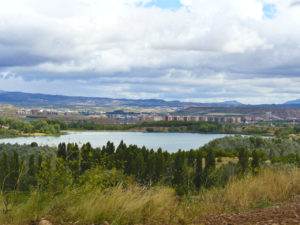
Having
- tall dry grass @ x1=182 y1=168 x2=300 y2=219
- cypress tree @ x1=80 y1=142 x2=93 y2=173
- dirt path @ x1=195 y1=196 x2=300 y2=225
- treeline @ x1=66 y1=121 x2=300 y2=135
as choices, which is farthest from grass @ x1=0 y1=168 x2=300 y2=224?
treeline @ x1=66 y1=121 x2=300 y2=135

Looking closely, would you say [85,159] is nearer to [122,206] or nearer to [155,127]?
[122,206]

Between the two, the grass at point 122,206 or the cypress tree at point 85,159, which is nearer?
the grass at point 122,206

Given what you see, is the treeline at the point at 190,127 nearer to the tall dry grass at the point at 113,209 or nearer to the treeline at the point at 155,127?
the treeline at the point at 155,127

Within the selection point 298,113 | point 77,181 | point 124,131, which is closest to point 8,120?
point 124,131

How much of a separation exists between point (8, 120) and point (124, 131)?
3734 centimetres

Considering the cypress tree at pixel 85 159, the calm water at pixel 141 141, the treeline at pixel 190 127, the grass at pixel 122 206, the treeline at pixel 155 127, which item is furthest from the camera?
the treeline at pixel 190 127

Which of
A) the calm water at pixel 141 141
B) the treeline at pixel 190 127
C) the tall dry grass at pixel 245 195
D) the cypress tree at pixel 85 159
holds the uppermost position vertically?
the cypress tree at pixel 85 159

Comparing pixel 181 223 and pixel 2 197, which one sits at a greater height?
pixel 2 197

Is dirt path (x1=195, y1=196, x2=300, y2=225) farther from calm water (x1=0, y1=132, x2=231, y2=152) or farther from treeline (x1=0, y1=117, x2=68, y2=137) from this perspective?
treeline (x1=0, y1=117, x2=68, y2=137)

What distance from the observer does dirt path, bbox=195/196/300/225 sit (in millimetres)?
4397

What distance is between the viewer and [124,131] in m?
124

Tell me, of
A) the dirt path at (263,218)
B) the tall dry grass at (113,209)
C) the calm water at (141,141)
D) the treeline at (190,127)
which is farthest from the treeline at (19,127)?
the dirt path at (263,218)

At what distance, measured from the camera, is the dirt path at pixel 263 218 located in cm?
440

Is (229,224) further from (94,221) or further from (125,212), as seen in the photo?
(94,221)
